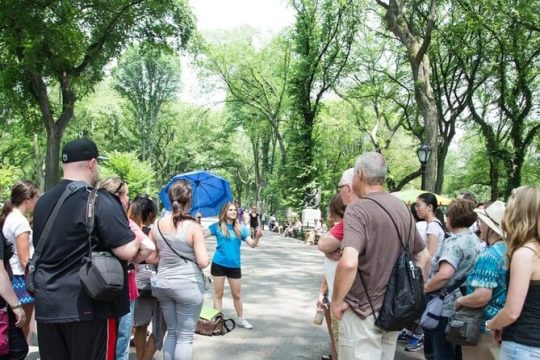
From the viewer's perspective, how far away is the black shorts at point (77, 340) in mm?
2822

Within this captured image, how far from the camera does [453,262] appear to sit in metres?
4.37

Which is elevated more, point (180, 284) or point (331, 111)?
point (331, 111)

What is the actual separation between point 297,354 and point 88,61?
1394cm

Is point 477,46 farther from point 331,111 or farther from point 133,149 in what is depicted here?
point 133,149

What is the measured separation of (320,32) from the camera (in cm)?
3144

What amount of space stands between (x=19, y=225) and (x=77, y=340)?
2396 millimetres

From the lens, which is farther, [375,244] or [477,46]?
[477,46]

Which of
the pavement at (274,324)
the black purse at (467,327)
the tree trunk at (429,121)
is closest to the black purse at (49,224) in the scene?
the black purse at (467,327)

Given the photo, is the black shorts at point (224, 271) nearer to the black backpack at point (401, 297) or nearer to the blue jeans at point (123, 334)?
the blue jeans at point (123, 334)

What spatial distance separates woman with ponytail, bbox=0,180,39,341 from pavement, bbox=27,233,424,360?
3.51ft

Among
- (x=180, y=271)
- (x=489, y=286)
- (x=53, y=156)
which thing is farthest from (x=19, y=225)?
(x=53, y=156)

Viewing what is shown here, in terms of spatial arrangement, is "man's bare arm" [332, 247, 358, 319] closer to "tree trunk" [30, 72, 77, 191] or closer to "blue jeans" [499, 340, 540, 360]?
"blue jeans" [499, 340, 540, 360]

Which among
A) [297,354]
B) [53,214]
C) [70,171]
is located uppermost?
[70,171]

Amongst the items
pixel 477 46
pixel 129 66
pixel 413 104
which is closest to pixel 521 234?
pixel 477 46
